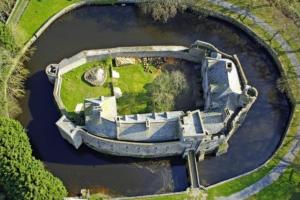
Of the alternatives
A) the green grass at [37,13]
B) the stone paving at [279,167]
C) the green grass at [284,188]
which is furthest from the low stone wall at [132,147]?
the green grass at [37,13]

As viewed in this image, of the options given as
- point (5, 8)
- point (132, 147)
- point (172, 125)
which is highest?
point (5, 8)

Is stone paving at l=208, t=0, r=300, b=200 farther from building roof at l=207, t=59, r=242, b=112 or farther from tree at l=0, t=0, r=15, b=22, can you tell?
tree at l=0, t=0, r=15, b=22

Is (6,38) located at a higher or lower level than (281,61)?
higher

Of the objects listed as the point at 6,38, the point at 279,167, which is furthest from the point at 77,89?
the point at 279,167

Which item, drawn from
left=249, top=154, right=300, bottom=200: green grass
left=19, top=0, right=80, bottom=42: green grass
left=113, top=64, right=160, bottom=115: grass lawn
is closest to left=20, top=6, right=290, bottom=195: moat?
left=19, top=0, right=80, bottom=42: green grass

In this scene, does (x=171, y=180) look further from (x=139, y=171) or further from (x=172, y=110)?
(x=172, y=110)

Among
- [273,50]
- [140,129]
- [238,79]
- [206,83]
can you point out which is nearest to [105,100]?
[140,129]

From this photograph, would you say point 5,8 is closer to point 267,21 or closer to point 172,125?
point 172,125
